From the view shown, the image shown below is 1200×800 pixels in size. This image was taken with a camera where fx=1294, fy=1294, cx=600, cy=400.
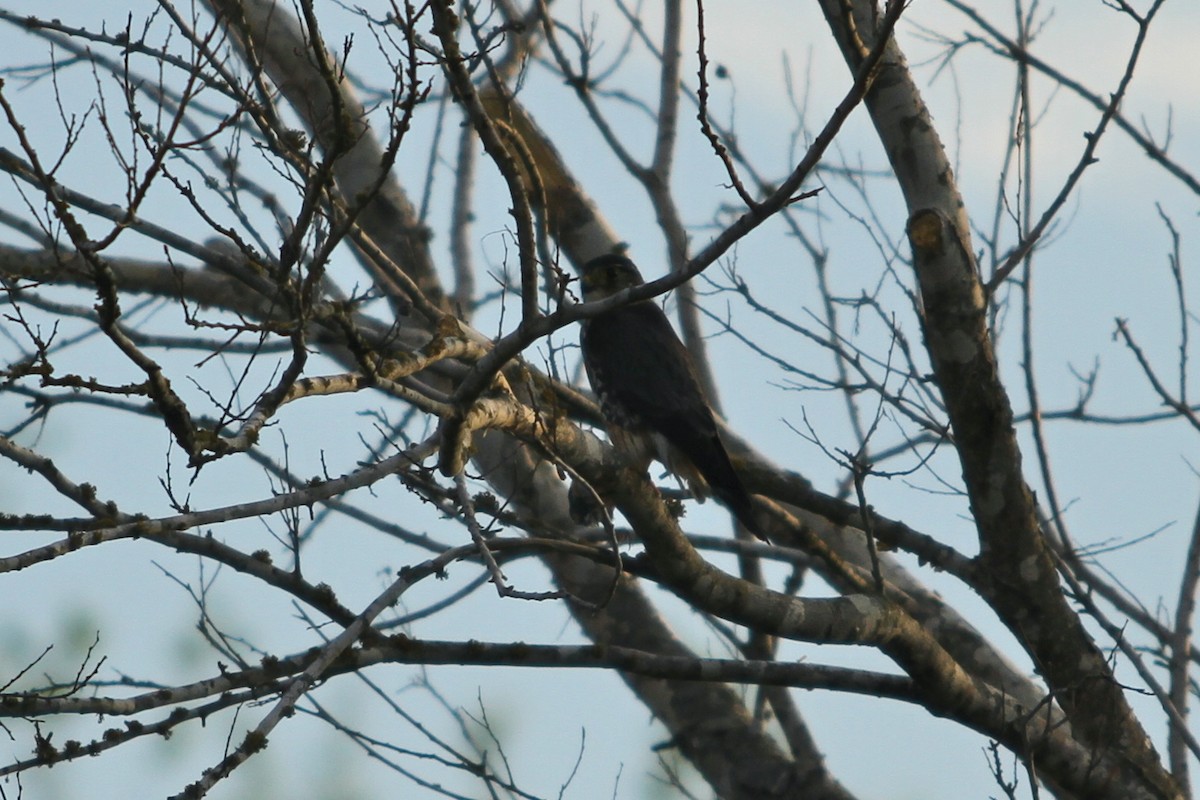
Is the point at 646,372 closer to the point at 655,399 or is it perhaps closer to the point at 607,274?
the point at 655,399

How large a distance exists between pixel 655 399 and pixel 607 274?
1.07 m

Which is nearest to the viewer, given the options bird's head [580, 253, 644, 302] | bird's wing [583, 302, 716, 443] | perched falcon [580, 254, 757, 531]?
perched falcon [580, 254, 757, 531]

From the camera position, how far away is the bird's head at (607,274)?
688 cm

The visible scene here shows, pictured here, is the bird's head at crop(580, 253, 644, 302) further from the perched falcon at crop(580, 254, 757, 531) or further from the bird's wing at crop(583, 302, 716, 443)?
the bird's wing at crop(583, 302, 716, 443)

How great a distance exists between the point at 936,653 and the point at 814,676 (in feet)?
1.32

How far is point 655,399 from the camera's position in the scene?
6.09 m

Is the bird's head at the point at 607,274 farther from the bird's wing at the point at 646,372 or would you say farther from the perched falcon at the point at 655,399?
the bird's wing at the point at 646,372

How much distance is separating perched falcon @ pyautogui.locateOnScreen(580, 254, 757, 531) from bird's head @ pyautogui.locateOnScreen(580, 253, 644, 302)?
2cm

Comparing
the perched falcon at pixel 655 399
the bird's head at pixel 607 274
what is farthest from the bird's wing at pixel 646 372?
the bird's head at pixel 607 274

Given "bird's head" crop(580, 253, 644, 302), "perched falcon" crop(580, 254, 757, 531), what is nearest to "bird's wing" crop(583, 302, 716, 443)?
"perched falcon" crop(580, 254, 757, 531)

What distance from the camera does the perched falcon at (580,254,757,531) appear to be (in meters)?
5.66

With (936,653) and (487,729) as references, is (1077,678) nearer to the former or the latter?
(936,653)

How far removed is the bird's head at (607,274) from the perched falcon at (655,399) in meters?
0.02

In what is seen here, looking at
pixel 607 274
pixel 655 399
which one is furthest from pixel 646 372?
pixel 607 274
